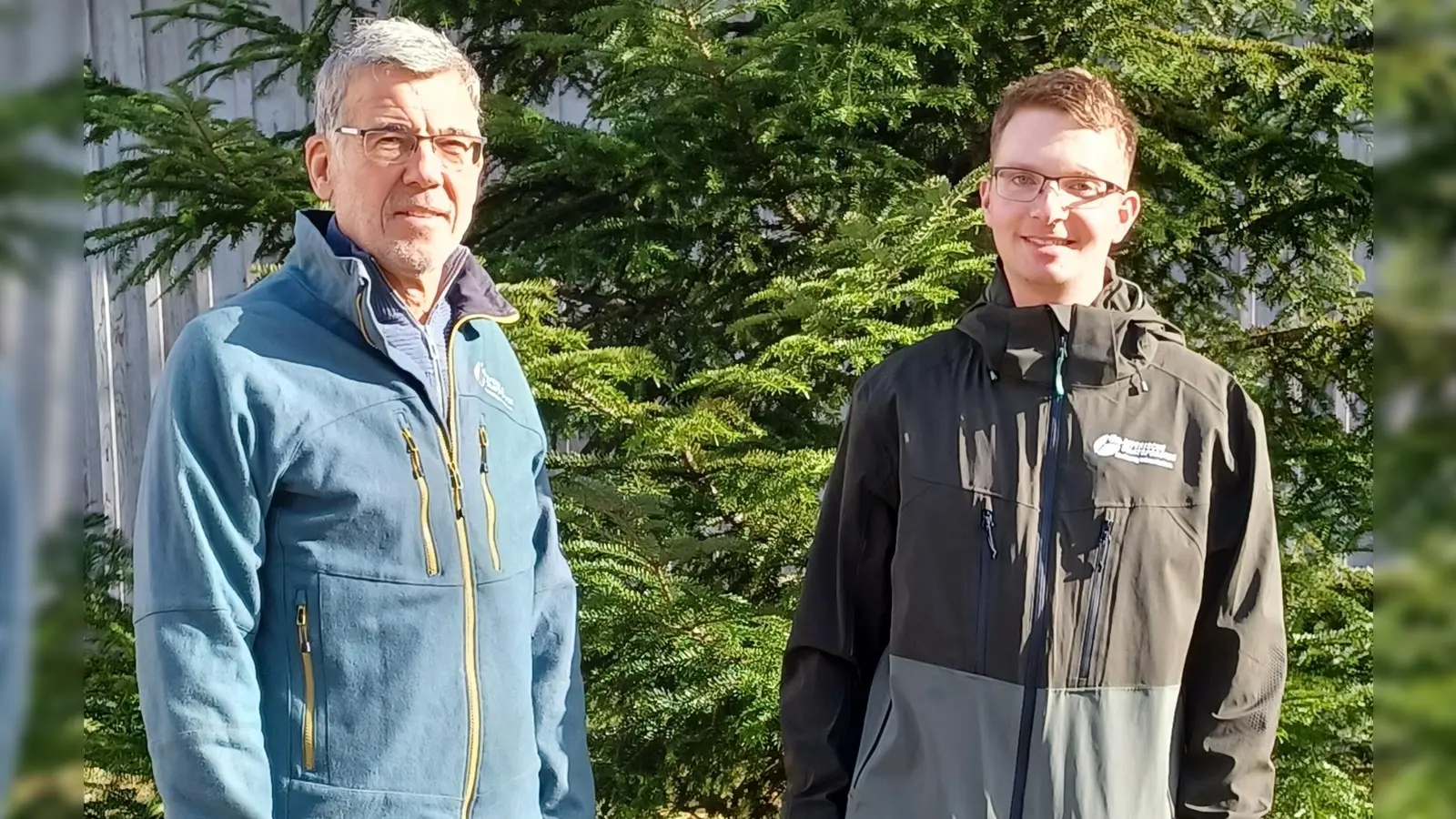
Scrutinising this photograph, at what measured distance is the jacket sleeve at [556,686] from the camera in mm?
1902

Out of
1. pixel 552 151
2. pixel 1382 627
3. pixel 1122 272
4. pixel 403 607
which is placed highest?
pixel 552 151

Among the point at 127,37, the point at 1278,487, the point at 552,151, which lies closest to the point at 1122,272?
the point at 1278,487

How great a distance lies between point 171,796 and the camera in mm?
1471

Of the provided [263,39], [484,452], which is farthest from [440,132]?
[263,39]

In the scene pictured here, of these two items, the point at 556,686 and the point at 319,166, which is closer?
the point at 319,166

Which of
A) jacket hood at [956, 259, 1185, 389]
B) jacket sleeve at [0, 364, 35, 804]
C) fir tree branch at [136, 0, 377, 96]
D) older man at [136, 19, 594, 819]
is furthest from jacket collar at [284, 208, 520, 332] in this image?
fir tree branch at [136, 0, 377, 96]

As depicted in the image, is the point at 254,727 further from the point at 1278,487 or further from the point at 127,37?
the point at 127,37

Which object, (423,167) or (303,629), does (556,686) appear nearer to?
(303,629)

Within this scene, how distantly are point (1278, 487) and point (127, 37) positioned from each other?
389cm

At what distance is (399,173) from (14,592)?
1491 millimetres

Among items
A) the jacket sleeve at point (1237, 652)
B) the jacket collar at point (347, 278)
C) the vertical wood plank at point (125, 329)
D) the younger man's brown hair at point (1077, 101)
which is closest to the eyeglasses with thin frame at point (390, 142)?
the jacket collar at point (347, 278)

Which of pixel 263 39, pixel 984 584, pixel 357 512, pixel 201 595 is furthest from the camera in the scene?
pixel 263 39

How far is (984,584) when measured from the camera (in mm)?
1703

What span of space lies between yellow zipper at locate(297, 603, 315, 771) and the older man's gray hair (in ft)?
2.25
